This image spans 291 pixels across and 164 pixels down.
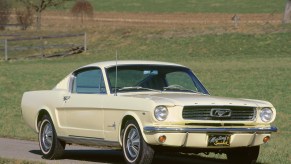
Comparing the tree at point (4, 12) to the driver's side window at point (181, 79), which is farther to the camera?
the tree at point (4, 12)

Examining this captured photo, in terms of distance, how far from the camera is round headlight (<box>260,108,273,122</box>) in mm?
11822

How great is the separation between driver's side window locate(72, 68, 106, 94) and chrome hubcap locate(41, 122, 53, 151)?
2.33ft

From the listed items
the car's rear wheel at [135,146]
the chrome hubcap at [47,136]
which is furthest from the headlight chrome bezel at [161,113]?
the chrome hubcap at [47,136]

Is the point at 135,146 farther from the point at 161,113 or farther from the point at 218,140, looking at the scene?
the point at 218,140

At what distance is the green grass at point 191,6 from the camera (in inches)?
3533

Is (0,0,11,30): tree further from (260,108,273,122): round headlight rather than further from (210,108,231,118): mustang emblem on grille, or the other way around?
(210,108,231,118): mustang emblem on grille

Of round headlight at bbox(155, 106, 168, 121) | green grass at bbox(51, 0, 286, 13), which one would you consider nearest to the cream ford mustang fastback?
round headlight at bbox(155, 106, 168, 121)

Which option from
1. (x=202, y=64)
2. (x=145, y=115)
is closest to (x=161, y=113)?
(x=145, y=115)

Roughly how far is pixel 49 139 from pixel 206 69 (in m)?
23.0

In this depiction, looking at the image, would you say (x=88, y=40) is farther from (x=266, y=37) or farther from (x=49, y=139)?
(x=49, y=139)

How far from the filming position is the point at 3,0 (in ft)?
257

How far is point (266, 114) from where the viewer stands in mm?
11875

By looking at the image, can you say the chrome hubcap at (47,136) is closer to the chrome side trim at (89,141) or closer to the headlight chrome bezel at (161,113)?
the chrome side trim at (89,141)

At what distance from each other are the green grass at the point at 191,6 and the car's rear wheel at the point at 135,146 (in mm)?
75228
